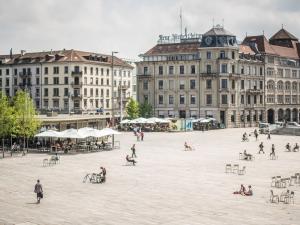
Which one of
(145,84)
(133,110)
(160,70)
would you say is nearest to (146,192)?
(133,110)

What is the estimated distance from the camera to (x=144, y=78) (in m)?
106

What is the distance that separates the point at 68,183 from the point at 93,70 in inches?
2894

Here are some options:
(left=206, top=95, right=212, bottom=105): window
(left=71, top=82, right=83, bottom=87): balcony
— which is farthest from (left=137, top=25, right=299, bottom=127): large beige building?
(left=71, top=82, right=83, bottom=87): balcony

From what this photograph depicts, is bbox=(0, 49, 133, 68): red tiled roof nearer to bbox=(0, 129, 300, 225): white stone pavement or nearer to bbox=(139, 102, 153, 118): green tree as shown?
bbox=(139, 102, 153, 118): green tree

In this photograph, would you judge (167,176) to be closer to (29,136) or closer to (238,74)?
(29,136)

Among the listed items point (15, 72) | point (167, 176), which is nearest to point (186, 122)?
point (15, 72)

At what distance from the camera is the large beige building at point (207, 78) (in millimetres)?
98375

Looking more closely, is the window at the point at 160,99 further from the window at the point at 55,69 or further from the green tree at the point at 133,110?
the window at the point at 55,69

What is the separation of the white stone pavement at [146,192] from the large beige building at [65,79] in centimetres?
5366

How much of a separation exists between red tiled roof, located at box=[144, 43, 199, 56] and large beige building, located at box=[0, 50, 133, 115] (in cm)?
855

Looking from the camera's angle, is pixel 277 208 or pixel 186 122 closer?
pixel 277 208

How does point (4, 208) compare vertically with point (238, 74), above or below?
below

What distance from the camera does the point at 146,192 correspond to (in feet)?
102

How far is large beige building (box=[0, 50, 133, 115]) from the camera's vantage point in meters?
103
